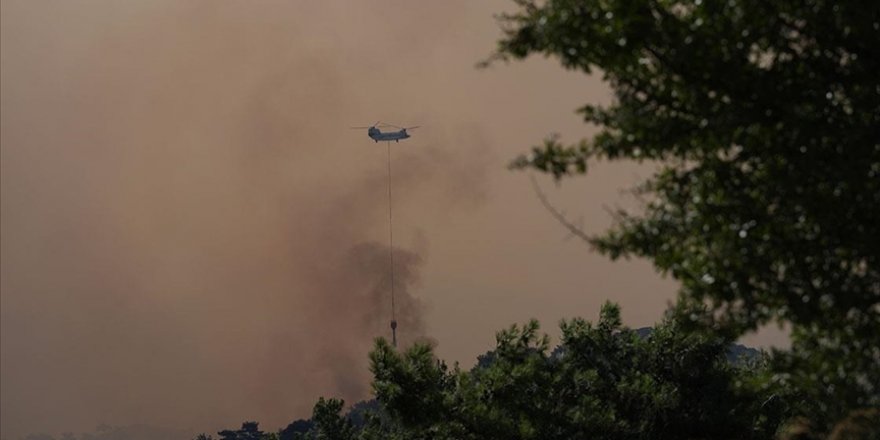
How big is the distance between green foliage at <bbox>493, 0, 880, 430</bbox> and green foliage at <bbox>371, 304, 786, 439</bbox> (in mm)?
16128

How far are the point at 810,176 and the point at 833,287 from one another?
3.93 feet

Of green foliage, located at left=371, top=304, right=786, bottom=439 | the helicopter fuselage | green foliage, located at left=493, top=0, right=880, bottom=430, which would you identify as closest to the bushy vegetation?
green foliage, located at left=493, top=0, right=880, bottom=430

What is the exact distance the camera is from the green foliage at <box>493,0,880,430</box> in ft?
39.7

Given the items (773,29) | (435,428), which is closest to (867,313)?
(773,29)

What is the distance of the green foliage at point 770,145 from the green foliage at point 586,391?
52.9 ft

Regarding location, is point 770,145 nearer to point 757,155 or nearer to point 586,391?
point 757,155

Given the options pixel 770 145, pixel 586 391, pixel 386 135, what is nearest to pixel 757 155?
pixel 770 145

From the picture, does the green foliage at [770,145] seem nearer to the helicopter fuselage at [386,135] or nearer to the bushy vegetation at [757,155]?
the bushy vegetation at [757,155]

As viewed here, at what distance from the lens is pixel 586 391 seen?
33719 mm

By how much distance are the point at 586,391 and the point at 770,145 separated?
22075 mm

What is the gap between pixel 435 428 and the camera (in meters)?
29.4

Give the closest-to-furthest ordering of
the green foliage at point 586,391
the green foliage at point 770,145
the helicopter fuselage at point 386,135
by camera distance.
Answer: the green foliage at point 770,145 → the green foliage at point 586,391 → the helicopter fuselage at point 386,135

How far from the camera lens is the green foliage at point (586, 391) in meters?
28.7

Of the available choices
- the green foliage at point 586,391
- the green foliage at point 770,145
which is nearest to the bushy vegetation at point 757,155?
the green foliage at point 770,145
